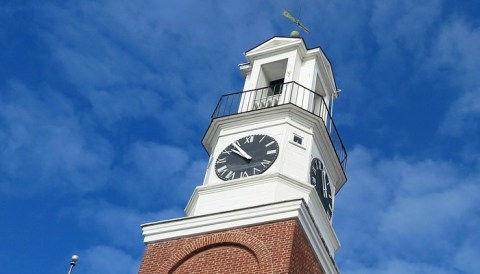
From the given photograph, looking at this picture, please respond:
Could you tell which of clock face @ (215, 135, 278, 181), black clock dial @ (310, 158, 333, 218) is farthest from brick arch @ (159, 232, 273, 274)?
black clock dial @ (310, 158, 333, 218)

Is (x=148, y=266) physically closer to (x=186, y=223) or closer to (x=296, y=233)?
(x=186, y=223)

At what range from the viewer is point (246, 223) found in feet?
77.6

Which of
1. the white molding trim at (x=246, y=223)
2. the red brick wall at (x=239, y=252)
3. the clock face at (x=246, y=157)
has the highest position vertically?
the clock face at (x=246, y=157)

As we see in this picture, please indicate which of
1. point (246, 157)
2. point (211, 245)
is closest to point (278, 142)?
point (246, 157)

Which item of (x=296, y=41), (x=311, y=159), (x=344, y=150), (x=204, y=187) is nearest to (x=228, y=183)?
(x=204, y=187)

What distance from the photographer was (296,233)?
23.0m

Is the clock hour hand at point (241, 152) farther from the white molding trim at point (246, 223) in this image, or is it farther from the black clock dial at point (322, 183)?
the white molding trim at point (246, 223)

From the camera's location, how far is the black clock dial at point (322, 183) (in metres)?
26.3

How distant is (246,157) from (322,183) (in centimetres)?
260

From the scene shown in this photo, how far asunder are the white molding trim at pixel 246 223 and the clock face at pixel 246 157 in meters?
1.99

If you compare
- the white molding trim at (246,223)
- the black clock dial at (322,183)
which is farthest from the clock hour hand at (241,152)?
the white molding trim at (246,223)

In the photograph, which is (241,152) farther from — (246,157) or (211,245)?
(211,245)

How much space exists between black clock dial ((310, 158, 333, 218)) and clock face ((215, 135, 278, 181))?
4.50 feet

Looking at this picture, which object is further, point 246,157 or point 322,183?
point 322,183
